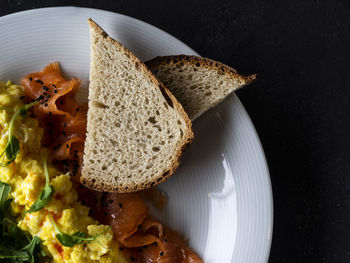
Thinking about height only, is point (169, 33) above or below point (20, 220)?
above

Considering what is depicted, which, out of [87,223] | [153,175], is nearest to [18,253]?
[87,223]

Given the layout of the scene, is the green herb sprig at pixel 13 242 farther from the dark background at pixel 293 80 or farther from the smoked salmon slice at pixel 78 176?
the dark background at pixel 293 80

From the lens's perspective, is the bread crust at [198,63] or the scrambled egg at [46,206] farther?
the bread crust at [198,63]

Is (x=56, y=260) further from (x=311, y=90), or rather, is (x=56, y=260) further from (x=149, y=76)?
(x=311, y=90)

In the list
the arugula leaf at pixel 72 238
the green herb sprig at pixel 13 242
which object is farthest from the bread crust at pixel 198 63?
the green herb sprig at pixel 13 242

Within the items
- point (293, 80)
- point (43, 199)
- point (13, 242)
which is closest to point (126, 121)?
point (43, 199)

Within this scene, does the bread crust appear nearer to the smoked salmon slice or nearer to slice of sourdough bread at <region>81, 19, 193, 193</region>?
slice of sourdough bread at <region>81, 19, 193, 193</region>
